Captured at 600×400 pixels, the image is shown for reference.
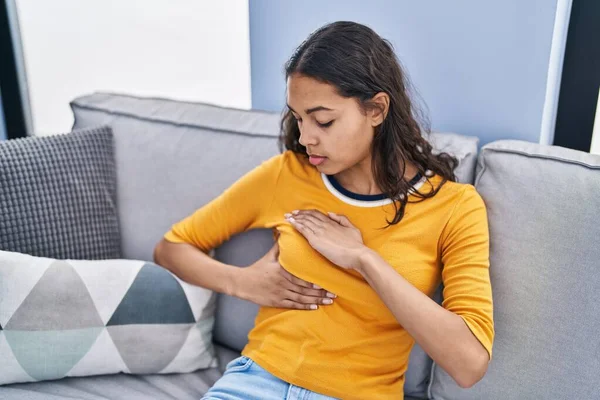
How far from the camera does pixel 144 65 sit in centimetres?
212

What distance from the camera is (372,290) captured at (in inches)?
43.8

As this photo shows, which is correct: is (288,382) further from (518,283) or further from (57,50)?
(57,50)

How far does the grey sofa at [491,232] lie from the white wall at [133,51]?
357 millimetres

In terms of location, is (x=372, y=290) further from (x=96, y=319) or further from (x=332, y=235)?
(x=96, y=319)

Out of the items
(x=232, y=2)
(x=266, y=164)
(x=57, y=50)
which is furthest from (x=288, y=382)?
(x=57, y=50)

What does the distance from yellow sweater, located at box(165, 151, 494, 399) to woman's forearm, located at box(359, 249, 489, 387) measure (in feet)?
0.12

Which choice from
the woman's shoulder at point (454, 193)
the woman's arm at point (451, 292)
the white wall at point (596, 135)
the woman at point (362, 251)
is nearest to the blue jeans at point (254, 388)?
the woman at point (362, 251)

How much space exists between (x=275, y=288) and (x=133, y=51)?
1303 mm

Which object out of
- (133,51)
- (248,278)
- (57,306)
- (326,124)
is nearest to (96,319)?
(57,306)

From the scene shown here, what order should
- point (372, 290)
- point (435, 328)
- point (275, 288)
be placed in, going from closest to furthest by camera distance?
point (435, 328) → point (372, 290) → point (275, 288)

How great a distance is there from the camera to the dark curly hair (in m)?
1.06

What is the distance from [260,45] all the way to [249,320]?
2.63 ft

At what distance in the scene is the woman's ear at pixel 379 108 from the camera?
1.09 m

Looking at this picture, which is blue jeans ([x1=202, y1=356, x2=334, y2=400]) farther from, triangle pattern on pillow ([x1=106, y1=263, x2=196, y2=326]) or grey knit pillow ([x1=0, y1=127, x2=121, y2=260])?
grey knit pillow ([x1=0, y1=127, x2=121, y2=260])
